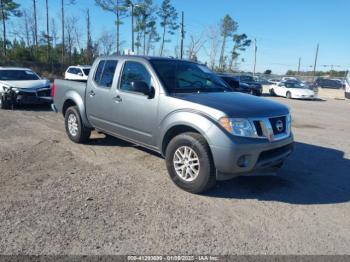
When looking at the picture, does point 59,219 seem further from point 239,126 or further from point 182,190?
point 239,126

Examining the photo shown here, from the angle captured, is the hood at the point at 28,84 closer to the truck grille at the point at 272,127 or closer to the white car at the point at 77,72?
the white car at the point at 77,72

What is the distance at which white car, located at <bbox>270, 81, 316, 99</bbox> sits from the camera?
1014 inches

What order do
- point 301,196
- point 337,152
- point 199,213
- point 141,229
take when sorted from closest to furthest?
point 141,229, point 199,213, point 301,196, point 337,152

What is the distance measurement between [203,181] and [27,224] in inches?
86.6

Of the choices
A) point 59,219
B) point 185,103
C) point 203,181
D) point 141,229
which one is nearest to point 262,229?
point 203,181

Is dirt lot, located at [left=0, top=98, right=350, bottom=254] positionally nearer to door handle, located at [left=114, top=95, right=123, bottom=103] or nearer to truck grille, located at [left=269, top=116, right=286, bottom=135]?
truck grille, located at [left=269, top=116, right=286, bottom=135]

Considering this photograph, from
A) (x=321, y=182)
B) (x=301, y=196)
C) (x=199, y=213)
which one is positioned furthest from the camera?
(x=321, y=182)

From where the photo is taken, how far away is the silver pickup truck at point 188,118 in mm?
4324

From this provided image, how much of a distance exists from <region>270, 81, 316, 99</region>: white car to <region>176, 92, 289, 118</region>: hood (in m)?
22.4

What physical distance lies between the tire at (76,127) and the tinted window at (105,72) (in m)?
0.98

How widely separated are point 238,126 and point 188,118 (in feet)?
2.34

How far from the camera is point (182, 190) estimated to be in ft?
15.6

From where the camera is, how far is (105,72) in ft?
20.7

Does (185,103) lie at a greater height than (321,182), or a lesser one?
greater
